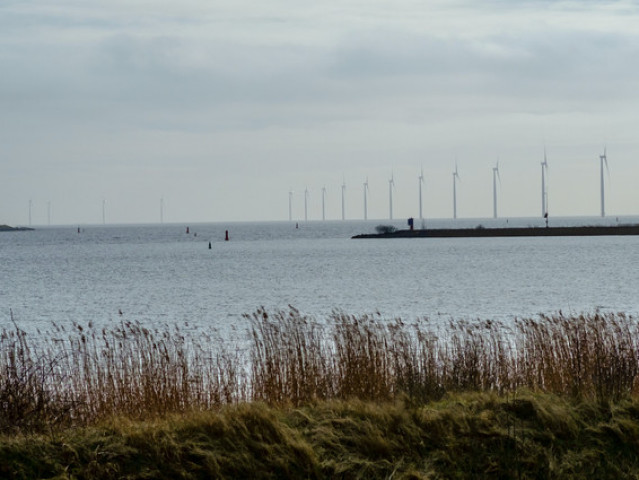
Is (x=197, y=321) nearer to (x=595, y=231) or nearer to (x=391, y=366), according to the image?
(x=391, y=366)

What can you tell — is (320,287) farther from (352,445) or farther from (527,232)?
(527,232)

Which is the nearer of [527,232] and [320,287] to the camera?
[320,287]

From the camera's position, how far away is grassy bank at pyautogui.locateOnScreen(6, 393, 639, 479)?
38.5 feet

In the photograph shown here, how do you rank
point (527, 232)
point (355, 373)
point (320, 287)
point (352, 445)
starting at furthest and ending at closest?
point (527, 232) < point (320, 287) < point (355, 373) < point (352, 445)

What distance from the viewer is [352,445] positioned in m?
12.3

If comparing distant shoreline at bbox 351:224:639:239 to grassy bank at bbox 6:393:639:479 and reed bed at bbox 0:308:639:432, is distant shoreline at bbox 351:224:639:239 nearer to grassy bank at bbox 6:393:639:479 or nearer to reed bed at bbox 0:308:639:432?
reed bed at bbox 0:308:639:432

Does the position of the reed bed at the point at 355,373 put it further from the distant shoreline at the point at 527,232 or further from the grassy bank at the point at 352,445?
the distant shoreline at the point at 527,232

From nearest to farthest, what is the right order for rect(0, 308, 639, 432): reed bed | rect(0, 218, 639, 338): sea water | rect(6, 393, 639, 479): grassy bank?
1. rect(6, 393, 639, 479): grassy bank
2. rect(0, 308, 639, 432): reed bed
3. rect(0, 218, 639, 338): sea water

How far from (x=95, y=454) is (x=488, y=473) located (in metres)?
5.16

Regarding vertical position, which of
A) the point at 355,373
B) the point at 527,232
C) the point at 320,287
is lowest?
the point at 320,287

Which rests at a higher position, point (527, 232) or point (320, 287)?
point (527, 232)

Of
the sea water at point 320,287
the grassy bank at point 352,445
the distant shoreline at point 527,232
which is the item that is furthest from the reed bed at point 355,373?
the distant shoreline at point 527,232

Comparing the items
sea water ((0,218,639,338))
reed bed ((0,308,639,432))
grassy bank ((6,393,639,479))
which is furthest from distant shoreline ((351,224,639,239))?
grassy bank ((6,393,639,479))

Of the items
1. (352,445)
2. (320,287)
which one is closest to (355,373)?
(352,445)
